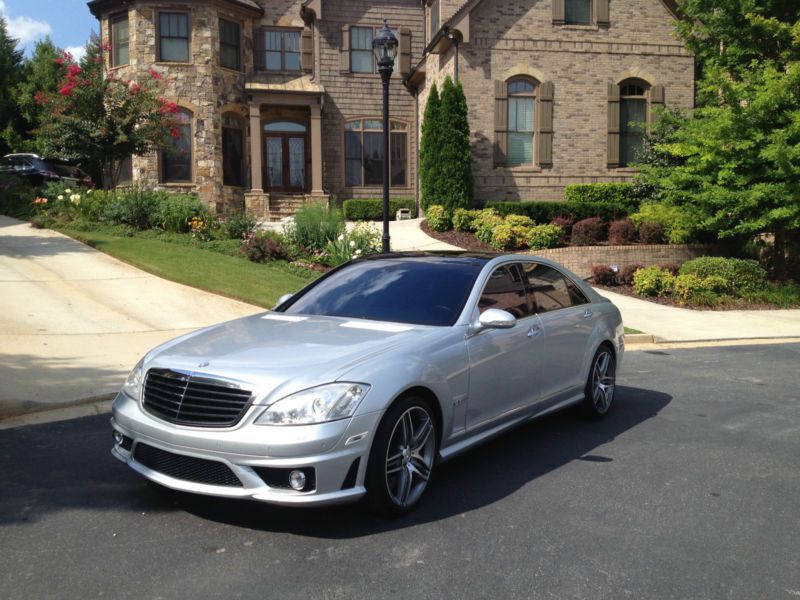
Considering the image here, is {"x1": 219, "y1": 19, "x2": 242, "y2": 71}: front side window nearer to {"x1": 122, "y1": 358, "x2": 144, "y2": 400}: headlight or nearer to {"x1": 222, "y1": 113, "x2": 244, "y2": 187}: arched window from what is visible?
{"x1": 222, "y1": 113, "x2": 244, "y2": 187}: arched window

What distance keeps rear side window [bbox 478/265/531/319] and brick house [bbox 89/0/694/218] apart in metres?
17.0

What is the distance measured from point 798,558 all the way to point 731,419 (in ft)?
10.2

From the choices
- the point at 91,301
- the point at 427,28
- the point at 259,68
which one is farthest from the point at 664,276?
the point at 259,68

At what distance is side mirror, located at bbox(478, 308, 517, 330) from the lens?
16.4 ft

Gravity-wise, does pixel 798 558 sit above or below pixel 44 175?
below

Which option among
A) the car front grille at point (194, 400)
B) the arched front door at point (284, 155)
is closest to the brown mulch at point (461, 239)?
the arched front door at point (284, 155)

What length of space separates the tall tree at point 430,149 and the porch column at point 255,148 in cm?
650

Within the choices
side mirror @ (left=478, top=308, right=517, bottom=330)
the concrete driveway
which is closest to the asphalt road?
side mirror @ (left=478, top=308, right=517, bottom=330)

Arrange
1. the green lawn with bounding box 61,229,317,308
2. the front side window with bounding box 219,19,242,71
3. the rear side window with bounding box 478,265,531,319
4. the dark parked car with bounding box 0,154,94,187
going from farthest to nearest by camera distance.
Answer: the front side window with bounding box 219,19,242,71, the dark parked car with bounding box 0,154,94,187, the green lawn with bounding box 61,229,317,308, the rear side window with bounding box 478,265,531,319

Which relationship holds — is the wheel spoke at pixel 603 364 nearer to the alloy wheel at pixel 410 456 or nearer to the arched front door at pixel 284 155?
the alloy wheel at pixel 410 456

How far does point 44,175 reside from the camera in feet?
77.8

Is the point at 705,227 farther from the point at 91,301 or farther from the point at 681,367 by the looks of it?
the point at 91,301

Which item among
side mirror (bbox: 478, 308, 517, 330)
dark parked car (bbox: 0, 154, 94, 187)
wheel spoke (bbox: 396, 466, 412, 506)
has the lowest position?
wheel spoke (bbox: 396, 466, 412, 506)

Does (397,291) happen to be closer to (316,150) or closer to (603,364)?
(603,364)
